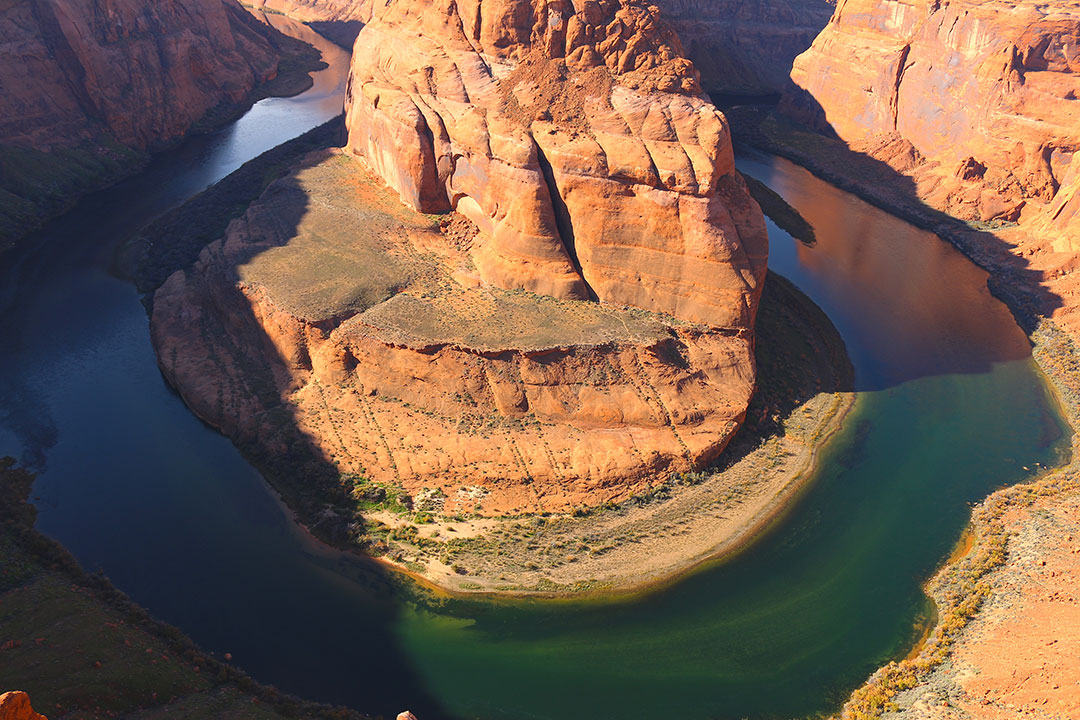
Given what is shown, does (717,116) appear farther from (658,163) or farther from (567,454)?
(567,454)

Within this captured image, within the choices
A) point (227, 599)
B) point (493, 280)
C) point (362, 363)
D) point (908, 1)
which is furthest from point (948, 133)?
point (227, 599)

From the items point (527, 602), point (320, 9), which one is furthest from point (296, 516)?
point (320, 9)

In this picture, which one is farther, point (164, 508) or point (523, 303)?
point (523, 303)

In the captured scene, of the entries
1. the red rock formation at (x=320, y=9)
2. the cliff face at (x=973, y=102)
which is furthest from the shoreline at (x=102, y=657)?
the red rock formation at (x=320, y=9)

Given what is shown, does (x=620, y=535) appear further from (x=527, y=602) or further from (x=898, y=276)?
(x=898, y=276)

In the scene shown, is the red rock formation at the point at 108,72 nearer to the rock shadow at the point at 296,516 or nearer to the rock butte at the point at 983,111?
the rock shadow at the point at 296,516

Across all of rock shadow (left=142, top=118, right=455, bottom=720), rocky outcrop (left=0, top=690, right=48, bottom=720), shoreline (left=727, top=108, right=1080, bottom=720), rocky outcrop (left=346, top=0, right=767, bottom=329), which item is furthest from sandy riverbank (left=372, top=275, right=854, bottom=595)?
rocky outcrop (left=0, top=690, right=48, bottom=720)

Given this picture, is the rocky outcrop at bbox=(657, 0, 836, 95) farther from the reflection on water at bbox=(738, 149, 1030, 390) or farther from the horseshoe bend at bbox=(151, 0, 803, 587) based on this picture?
the horseshoe bend at bbox=(151, 0, 803, 587)
